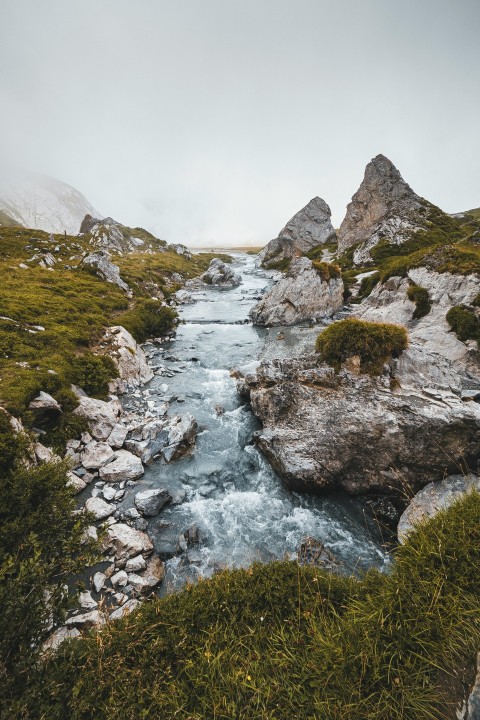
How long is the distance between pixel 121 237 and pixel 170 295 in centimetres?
6788

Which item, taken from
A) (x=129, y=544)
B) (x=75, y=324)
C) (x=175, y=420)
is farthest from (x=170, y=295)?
(x=129, y=544)

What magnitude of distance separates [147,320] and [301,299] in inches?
645

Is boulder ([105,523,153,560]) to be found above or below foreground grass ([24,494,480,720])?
below

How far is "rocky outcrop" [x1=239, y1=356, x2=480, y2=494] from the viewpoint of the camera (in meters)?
9.05

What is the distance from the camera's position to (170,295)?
4731 cm

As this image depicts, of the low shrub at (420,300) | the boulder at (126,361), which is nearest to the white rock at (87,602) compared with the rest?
the boulder at (126,361)

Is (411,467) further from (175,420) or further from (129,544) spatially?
(175,420)

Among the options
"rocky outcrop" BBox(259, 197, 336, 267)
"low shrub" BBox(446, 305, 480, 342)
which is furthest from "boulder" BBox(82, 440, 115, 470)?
"rocky outcrop" BBox(259, 197, 336, 267)

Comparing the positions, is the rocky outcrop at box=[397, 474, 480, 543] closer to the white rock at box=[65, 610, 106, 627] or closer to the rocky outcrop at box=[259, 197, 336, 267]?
the white rock at box=[65, 610, 106, 627]

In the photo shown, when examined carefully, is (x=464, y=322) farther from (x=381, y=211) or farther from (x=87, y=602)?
(x=381, y=211)

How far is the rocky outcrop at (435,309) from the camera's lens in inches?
606

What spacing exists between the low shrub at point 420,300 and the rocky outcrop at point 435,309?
22 cm

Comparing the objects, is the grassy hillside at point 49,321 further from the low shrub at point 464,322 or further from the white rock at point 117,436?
the low shrub at point 464,322

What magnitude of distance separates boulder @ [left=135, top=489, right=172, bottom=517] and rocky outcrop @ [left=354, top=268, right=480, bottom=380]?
11.0 m
